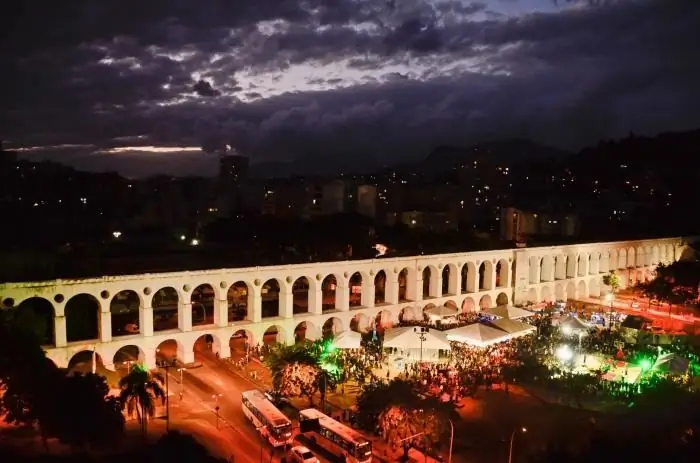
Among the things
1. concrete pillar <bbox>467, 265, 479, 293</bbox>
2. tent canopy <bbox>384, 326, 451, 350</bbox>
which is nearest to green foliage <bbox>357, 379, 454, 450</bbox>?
tent canopy <bbox>384, 326, 451, 350</bbox>

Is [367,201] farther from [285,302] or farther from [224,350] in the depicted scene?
[224,350]

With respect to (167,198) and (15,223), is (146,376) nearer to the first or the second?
(15,223)

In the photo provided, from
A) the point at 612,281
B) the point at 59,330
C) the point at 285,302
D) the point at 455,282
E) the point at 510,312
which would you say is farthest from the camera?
the point at 612,281

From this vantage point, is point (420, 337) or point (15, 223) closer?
point (420, 337)

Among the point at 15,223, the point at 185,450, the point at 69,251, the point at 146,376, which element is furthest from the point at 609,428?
the point at 15,223

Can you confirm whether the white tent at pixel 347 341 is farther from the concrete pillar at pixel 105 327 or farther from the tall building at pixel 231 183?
the tall building at pixel 231 183

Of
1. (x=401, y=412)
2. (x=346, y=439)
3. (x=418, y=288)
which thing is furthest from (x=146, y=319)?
(x=418, y=288)
